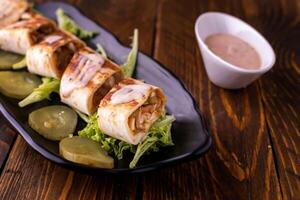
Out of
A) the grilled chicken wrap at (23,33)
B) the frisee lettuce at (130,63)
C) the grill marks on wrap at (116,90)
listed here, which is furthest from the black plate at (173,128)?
the grilled chicken wrap at (23,33)

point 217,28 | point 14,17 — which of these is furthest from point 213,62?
point 14,17

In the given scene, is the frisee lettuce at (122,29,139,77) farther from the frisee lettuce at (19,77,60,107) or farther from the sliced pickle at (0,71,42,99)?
the sliced pickle at (0,71,42,99)

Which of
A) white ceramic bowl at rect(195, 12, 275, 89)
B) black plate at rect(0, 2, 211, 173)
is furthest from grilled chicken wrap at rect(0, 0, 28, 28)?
white ceramic bowl at rect(195, 12, 275, 89)

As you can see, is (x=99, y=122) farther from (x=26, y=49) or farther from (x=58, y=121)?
(x=26, y=49)

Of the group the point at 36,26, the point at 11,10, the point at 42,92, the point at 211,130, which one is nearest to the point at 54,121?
the point at 42,92

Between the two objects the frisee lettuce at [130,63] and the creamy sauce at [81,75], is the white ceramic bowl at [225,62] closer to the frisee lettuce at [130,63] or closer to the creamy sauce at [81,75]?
the frisee lettuce at [130,63]
